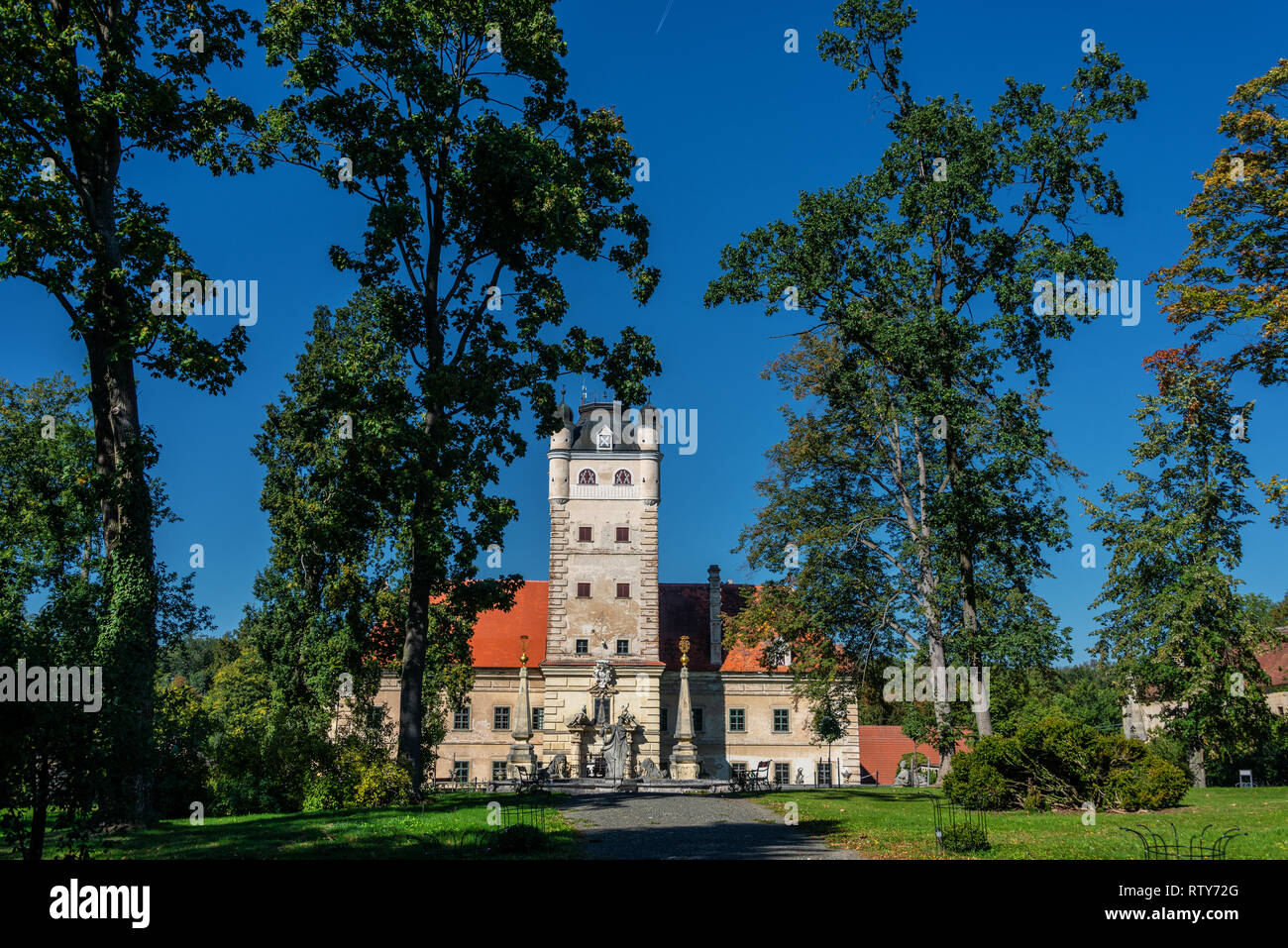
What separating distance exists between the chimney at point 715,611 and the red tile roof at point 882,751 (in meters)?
10.3

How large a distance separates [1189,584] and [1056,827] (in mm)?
17864

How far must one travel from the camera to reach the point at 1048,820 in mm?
16844

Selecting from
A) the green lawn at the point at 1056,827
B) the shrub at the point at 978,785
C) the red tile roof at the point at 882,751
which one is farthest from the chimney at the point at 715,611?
the shrub at the point at 978,785

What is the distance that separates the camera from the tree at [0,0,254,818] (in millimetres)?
16141

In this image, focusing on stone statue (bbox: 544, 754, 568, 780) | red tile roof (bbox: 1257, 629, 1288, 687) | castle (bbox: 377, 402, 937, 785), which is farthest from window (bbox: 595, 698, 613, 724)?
red tile roof (bbox: 1257, 629, 1288, 687)

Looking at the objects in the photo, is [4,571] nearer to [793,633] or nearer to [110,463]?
[110,463]

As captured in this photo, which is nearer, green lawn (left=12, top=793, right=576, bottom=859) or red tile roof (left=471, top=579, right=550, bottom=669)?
green lawn (left=12, top=793, right=576, bottom=859)

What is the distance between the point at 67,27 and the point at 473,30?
27.1ft

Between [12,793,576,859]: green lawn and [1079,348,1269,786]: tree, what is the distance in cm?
2174

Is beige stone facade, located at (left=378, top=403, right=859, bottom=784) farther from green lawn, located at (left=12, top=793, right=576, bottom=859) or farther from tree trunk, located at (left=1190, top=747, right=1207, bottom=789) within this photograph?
green lawn, located at (left=12, top=793, right=576, bottom=859)

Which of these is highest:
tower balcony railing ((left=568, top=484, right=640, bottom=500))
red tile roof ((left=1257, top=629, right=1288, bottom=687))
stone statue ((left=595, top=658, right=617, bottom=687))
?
tower balcony railing ((left=568, top=484, right=640, bottom=500))

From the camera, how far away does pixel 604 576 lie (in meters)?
46.8

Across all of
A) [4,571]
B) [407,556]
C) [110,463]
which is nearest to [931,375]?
[407,556]

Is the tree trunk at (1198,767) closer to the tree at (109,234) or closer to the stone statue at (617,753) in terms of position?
the stone statue at (617,753)
